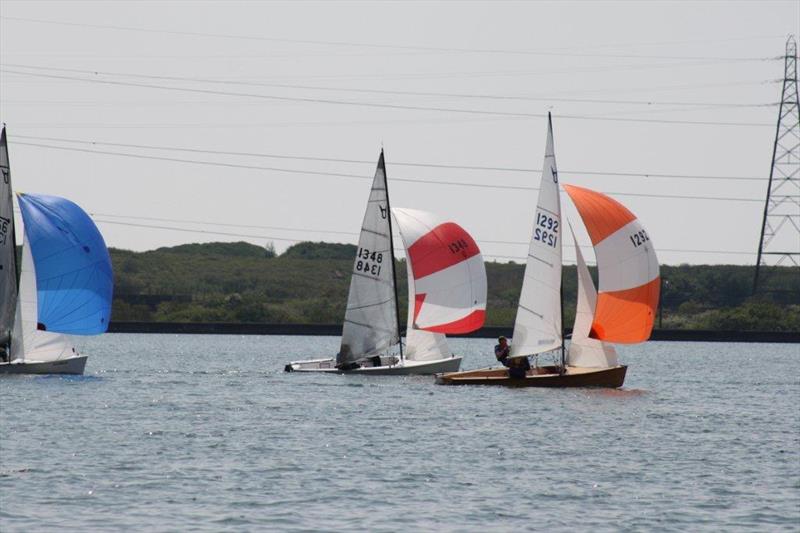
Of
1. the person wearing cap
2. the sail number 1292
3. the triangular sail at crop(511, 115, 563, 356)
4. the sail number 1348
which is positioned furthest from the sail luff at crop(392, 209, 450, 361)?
the sail number 1292

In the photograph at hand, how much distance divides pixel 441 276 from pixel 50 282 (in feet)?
48.0

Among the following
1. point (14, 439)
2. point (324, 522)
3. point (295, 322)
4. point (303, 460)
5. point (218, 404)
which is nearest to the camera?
point (324, 522)

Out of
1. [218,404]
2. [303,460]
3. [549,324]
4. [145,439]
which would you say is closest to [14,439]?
[145,439]

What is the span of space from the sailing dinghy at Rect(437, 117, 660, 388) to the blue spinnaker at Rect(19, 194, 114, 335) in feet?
39.6

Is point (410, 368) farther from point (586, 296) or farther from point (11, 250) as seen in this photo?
point (11, 250)

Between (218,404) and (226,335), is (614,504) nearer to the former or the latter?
(218,404)

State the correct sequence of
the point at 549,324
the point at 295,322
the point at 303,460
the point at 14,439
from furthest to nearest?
the point at 295,322 → the point at 549,324 → the point at 14,439 → the point at 303,460

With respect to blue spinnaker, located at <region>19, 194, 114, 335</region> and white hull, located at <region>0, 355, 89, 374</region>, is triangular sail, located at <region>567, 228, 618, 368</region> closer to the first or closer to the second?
blue spinnaker, located at <region>19, 194, 114, 335</region>

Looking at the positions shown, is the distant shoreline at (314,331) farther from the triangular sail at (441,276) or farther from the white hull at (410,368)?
the triangular sail at (441,276)

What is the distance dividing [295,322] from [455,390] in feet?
288

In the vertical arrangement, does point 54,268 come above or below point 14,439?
above

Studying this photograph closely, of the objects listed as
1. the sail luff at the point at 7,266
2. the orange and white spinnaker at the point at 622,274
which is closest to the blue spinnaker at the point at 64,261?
the sail luff at the point at 7,266

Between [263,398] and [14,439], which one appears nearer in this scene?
[14,439]

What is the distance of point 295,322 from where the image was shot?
142750 mm
